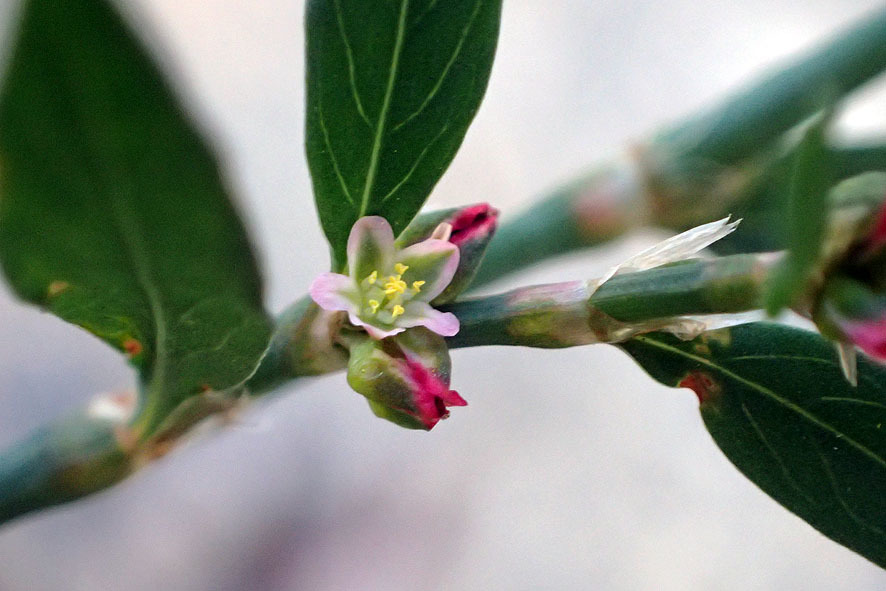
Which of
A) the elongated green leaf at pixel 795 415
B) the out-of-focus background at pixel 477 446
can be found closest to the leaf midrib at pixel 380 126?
the elongated green leaf at pixel 795 415

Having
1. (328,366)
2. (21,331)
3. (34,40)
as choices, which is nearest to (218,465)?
(21,331)

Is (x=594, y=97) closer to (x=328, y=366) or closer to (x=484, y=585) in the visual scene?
(x=484, y=585)

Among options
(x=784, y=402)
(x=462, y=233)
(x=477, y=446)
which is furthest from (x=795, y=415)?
(x=477, y=446)

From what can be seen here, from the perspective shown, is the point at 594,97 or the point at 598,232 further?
the point at 594,97

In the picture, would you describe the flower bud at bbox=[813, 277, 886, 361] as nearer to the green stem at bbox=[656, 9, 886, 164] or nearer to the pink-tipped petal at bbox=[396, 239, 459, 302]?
the pink-tipped petal at bbox=[396, 239, 459, 302]

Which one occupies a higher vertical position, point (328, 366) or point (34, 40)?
point (34, 40)


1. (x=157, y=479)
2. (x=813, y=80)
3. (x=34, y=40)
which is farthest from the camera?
(x=157, y=479)

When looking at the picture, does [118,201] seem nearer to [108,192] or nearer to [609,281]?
[108,192]
